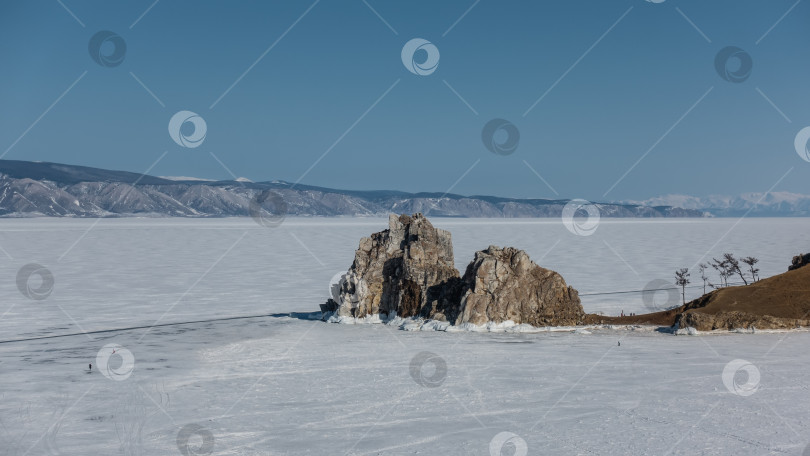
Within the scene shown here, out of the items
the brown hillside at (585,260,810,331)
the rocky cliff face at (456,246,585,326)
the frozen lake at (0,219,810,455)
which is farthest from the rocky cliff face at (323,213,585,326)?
the brown hillside at (585,260,810,331)

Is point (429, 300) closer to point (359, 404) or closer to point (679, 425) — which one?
point (359, 404)

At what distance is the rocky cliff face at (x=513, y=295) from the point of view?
24969mm

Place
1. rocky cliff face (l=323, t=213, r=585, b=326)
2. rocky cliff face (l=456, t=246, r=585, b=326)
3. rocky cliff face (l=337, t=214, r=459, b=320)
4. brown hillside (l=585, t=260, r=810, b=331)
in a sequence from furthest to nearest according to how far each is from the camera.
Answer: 1. rocky cliff face (l=337, t=214, r=459, b=320)
2. rocky cliff face (l=323, t=213, r=585, b=326)
3. rocky cliff face (l=456, t=246, r=585, b=326)
4. brown hillside (l=585, t=260, r=810, b=331)

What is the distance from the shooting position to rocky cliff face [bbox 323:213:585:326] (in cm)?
2508

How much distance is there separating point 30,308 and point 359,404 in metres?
19.9

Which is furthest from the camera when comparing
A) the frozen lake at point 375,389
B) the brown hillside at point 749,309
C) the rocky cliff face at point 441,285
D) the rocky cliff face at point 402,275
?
the rocky cliff face at point 402,275

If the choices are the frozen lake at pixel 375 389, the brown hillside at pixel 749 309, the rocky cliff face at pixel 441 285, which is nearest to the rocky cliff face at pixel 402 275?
the rocky cliff face at pixel 441 285

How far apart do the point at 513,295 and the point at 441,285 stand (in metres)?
2.66

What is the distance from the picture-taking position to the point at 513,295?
25156mm

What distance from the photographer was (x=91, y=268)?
49.4 m

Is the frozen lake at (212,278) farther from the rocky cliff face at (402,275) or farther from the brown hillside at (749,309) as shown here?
the rocky cliff face at (402,275)

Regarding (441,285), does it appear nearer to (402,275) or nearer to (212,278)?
(402,275)

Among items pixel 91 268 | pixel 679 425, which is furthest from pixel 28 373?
pixel 91 268

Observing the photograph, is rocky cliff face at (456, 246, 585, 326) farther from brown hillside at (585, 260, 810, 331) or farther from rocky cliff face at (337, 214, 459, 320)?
rocky cliff face at (337, 214, 459, 320)
